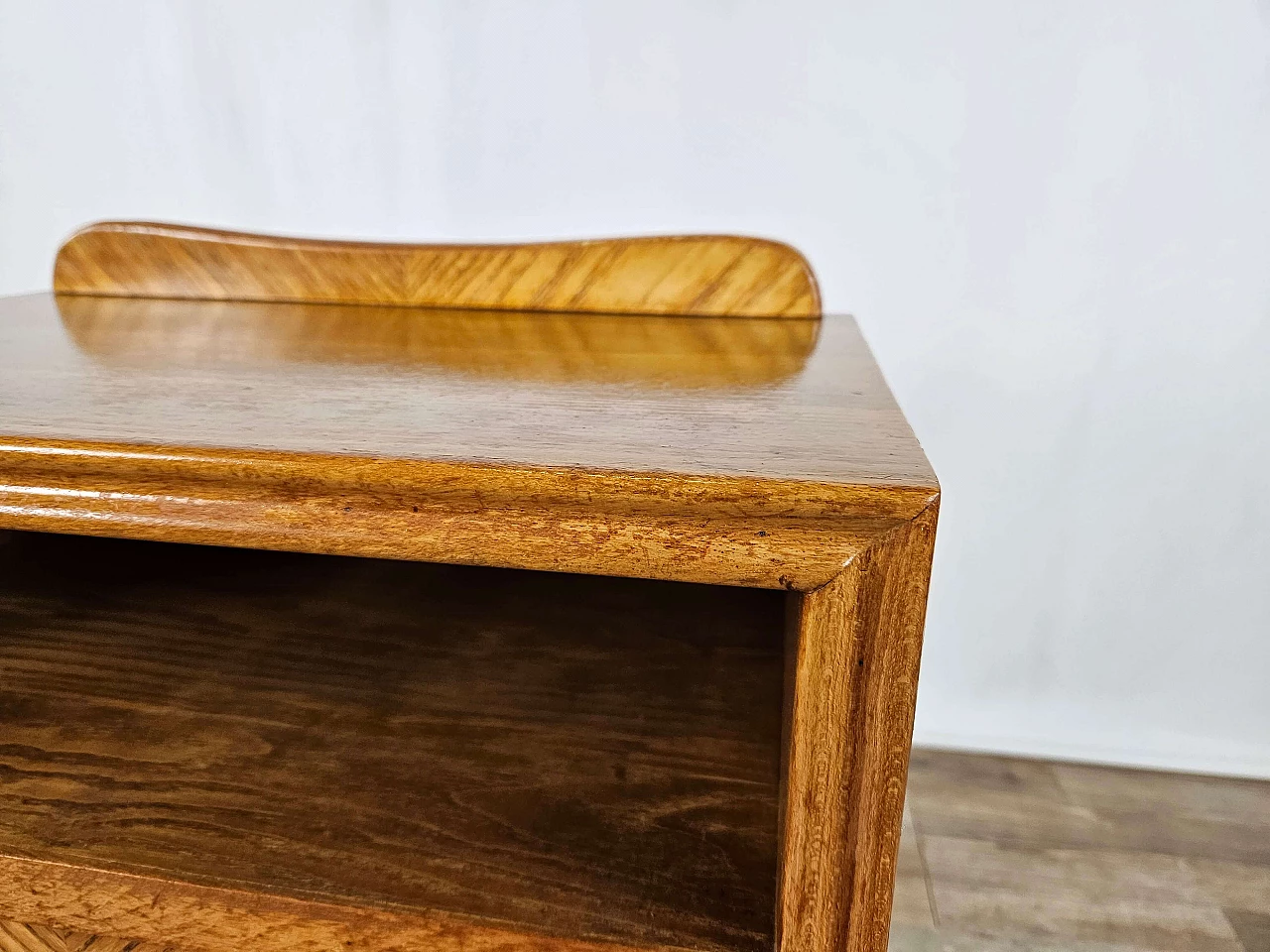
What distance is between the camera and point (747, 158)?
854mm

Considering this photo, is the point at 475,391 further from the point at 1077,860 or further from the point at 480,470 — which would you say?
the point at 1077,860

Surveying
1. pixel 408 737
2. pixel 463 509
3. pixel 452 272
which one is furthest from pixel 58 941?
pixel 452 272

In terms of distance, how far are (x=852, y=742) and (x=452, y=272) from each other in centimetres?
48

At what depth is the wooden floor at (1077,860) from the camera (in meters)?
0.78

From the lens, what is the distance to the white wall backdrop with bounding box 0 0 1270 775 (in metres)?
0.81

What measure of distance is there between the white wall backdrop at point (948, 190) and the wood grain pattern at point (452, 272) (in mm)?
259

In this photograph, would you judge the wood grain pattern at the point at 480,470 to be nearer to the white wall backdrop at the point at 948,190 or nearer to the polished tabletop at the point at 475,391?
the polished tabletop at the point at 475,391

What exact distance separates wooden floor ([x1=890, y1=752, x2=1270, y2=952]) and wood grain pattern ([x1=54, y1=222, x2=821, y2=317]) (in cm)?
51

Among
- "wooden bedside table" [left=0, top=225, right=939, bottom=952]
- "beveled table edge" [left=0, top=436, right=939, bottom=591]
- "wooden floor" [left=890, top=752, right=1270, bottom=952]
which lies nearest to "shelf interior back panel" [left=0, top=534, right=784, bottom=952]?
"wooden bedside table" [left=0, top=225, right=939, bottom=952]

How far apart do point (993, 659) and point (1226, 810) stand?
9.6 inches

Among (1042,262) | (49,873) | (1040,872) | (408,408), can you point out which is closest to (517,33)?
(1042,262)

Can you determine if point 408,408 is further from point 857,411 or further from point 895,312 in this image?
point 895,312

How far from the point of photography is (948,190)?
0.84 metres

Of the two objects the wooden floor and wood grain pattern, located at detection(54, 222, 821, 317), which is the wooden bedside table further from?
the wooden floor
